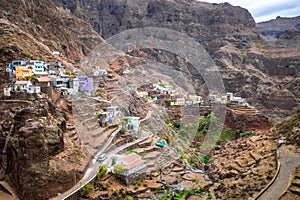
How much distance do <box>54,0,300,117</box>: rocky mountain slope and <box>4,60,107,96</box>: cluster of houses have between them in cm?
3144

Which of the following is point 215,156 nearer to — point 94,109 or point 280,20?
point 94,109

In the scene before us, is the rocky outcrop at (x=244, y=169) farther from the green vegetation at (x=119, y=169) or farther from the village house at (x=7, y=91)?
the village house at (x=7, y=91)

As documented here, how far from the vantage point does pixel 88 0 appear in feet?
208

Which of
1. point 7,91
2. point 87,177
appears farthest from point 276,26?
point 87,177

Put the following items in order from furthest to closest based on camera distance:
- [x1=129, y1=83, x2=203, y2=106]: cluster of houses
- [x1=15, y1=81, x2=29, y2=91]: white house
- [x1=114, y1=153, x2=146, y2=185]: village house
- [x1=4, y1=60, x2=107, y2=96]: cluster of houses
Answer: [x1=129, y1=83, x2=203, y2=106]: cluster of houses, [x1=4, y1=60, x2=107, y2=96]: cluster of houses, [x1=15, y1=81, x2=29, y2=91]: white house, [x1=114, y1=153, x2=146, y2=185]: village house

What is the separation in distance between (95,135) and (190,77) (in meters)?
39.3

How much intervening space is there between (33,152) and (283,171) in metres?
13.3

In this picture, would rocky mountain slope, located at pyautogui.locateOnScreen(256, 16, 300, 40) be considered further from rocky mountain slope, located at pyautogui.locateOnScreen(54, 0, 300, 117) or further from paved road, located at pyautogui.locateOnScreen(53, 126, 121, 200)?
paved road, located at pyautogui.locateOnScreen(53, 126, 121, 200)

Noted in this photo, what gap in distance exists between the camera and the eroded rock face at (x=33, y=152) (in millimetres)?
14703

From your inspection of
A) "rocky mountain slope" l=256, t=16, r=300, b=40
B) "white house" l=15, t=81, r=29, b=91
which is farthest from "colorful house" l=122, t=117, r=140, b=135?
"rocky mountain slope" l=256, t=16, r=300, b=40

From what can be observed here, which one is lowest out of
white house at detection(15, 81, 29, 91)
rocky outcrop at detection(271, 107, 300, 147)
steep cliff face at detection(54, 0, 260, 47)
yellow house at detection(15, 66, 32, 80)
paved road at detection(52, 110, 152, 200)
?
paved road at detection(52, 110, 152, 200)

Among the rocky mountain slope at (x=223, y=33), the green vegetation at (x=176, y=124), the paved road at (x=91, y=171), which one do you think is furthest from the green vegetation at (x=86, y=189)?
the rocky mountain slope at (x=223, y=33)

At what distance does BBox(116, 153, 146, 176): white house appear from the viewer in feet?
55.7

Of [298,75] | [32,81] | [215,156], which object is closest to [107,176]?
[32,81]
